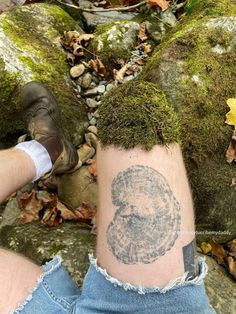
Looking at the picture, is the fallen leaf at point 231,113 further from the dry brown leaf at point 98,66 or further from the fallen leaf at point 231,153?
the dry brown leaf at point 98,66

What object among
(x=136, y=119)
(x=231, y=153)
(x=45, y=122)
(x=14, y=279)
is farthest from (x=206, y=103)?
(x=14, y=279)

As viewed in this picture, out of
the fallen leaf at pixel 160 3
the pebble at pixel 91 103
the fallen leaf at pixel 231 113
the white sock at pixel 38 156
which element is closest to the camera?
the fallen leaf at pixel 231 113

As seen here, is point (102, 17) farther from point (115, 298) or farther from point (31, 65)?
point (115, 298)

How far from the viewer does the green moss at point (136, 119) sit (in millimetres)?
1748

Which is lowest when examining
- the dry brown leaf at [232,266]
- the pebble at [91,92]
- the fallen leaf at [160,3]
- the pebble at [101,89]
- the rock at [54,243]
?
the dry brown leaf at [232,266]

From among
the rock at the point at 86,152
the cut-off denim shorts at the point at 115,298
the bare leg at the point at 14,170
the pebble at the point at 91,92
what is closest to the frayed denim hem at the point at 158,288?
the cut-off denim shorts at the point at 115,298

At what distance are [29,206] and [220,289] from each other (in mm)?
1149

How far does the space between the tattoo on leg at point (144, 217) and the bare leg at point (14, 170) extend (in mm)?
699

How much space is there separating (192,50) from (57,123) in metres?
0.87

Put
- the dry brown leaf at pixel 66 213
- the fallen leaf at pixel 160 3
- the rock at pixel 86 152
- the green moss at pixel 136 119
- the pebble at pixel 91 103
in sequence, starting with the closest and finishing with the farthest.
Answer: the green moss at pixel 136 119 < the dry brown leaf at pixel 66 213 < the rock at pixel 86 152 < the pebble at pixel 91 103 < the fallen leaf at pixel 160 3

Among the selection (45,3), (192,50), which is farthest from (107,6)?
(192,50)

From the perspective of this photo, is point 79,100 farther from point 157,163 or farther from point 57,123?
point 157,163

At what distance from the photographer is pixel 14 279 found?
1760 millimetres

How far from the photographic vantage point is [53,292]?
1756 mm
